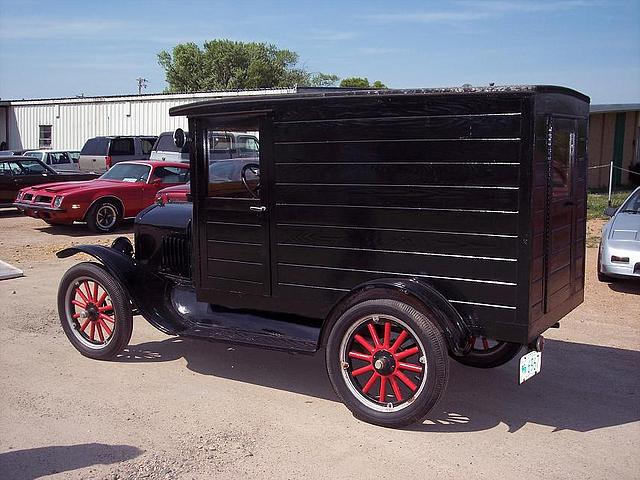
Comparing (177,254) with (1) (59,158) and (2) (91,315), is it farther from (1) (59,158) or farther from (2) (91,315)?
(1) (59,158)

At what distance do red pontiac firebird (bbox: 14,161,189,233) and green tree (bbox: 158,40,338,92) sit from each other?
140 ft

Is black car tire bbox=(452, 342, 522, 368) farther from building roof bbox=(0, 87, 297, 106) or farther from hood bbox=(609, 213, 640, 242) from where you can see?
building roof bbox=(0, 87, 297, 106)

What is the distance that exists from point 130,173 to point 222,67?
44788 millimetres

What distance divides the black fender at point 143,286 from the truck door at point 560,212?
2.79 m

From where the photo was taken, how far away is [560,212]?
4.59 metres

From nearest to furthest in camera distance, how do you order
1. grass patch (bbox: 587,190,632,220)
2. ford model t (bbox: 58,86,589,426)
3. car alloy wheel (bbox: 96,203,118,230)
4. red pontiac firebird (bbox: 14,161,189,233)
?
1. ford model t (bbox: 58,86,589,426)
2. red pontiac firebird (bbox: 14,161,189,233)
3. car alloy wheel (bbox: 96,203,118,230)
4. grass patch (bbox: 587,190,632,220)

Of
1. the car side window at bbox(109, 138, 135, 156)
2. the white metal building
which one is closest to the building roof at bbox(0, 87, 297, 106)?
the white metal building

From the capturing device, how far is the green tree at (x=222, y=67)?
56781 millimetres

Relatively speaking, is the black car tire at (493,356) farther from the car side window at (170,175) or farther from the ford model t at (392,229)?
the car side window at (170,175)

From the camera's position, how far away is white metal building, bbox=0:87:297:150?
89.1 feet

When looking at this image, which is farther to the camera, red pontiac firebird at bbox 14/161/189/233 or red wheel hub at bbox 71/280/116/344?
red pontiac firebird at bbox 14/161/189/233

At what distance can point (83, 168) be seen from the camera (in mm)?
21734

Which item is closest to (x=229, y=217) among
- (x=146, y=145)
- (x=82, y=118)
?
(x=146, y=145)

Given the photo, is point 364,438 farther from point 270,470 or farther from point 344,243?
point 344,243
